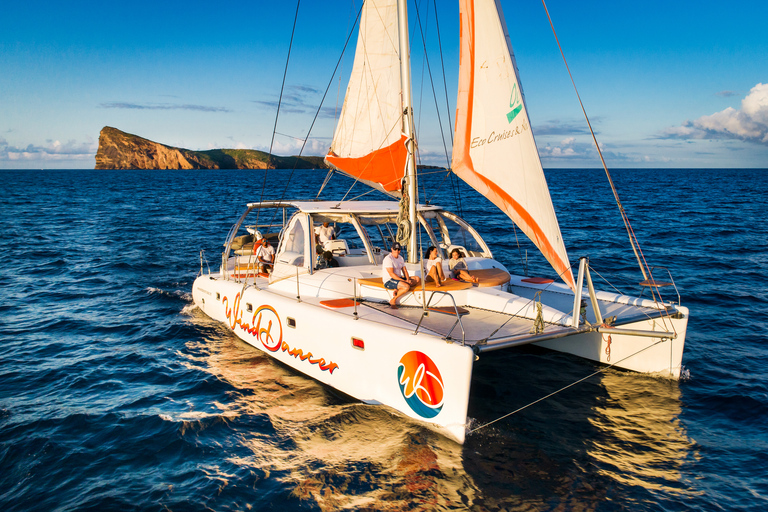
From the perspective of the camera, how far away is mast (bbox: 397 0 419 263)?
31.0ft

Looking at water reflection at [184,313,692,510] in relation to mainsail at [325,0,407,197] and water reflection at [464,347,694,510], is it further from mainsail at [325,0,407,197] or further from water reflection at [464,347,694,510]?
mainsail at [325,0,407,197]

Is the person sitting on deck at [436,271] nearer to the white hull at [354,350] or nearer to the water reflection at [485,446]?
the white hull at [354,350]

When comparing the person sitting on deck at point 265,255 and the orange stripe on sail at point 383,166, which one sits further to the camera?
the person sitting on deck at point 265,255

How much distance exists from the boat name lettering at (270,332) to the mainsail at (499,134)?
3975 mm

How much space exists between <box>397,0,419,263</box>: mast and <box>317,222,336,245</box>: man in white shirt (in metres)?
2.81

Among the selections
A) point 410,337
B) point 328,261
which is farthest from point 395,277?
point 328,261

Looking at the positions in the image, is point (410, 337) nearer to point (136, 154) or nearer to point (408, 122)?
point (408, 122)

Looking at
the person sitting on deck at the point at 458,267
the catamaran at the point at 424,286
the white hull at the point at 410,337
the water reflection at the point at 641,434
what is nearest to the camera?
the water reflection at the point at 641,434

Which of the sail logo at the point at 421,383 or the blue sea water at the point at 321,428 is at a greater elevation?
the sail logo at the point at 421,383

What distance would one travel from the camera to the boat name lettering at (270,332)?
30.0 feet

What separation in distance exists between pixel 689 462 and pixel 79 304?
1503 cm

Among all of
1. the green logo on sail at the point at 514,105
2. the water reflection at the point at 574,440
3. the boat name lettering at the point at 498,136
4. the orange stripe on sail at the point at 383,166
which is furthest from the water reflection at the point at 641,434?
the orange stripe on sail at the point at 383,166

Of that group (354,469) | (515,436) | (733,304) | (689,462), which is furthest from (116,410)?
(733,304)

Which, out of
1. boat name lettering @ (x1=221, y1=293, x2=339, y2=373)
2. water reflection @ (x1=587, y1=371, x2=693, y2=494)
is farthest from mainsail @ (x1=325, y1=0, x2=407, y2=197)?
water reflection @ (x1=587, y1=371, x2=693, y2=494)
